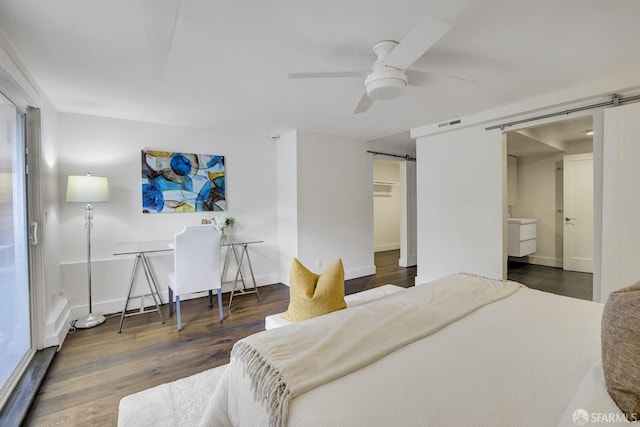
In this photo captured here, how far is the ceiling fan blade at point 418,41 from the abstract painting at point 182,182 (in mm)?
2887

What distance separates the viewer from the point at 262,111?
3230 mm

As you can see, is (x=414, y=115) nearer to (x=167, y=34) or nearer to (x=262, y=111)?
(x=262, y=111)

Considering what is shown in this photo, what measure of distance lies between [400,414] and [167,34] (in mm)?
2220

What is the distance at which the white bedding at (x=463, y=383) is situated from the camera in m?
0.80

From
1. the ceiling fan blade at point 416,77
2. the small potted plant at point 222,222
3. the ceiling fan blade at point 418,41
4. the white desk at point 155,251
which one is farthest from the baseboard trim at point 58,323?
the ceiling fan blade at point 416,77

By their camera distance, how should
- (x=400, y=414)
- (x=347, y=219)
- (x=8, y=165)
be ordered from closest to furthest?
1. (x=400, y=414)
2. (x=8, y=165)
3. (x=347, y=219)

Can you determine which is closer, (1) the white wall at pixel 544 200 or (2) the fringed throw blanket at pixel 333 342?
(2) the fringed throw blanket at pixel 333 342

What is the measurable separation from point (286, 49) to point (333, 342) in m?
1.84

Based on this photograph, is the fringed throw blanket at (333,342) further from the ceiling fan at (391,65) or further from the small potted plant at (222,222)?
the small potted plant at (222,222)

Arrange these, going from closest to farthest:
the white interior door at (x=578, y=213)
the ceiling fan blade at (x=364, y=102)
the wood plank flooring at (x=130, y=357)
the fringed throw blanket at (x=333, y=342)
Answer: the fringed throw blanket at (x=333, y=342) → the wood plank flooring at (x=130, y=357) → the ceiling fan blade at (x=364, y=102) → the white interior door at (x=578, y=213)

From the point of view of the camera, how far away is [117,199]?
3.40 metres

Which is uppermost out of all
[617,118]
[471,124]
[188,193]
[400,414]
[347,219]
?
[471,124]

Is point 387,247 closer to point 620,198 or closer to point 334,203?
point 334,203

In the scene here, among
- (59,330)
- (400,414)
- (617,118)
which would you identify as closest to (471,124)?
(617,118)
